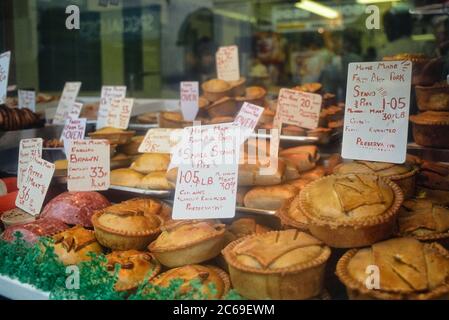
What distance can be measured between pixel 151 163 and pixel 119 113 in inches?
40.4

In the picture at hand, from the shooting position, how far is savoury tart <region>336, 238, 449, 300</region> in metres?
1.89

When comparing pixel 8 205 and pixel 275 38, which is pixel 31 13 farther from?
pixel 275 38

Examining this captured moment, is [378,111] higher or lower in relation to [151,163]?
higher

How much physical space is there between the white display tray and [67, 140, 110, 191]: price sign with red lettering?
2.40 feet

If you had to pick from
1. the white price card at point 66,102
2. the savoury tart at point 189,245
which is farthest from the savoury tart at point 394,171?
the white price card at point 66,102

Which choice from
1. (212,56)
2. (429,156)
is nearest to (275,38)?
(212,56)

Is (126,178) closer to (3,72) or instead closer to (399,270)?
(3,72)

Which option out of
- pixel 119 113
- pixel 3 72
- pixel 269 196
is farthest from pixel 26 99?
pixel 269 196

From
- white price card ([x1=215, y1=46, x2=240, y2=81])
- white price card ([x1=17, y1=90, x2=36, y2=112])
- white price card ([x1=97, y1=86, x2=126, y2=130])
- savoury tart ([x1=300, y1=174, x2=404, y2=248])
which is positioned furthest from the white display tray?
white price card ([x1=215, y1=46, x2=240, y2=81])

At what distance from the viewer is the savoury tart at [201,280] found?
6.97 feet

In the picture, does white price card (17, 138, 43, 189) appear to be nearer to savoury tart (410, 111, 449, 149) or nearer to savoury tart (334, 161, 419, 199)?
savoury tart (334, 161, 419, 199)

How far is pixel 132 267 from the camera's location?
7.90 feet

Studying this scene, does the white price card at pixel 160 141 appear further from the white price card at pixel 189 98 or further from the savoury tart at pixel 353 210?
the savoury tart at pixel 353 210

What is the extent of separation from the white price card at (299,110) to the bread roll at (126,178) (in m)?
1.11
